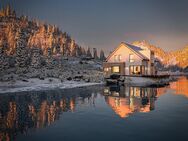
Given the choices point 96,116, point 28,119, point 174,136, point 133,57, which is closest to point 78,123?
point 96,116

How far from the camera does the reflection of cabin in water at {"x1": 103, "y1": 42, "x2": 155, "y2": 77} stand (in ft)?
177

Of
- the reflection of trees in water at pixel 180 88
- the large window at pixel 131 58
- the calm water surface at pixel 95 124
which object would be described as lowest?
the calm water surface at pixel 95 124

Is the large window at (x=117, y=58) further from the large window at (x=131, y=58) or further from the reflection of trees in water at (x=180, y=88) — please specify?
the reflection of trees in water at (x=180, y=88)

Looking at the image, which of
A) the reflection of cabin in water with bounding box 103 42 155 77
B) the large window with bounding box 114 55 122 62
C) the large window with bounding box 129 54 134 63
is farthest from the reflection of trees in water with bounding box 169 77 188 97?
the large window with bounding box 114 55 122 62

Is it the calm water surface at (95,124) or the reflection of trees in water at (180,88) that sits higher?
the reflection of trees in water at (180,88)

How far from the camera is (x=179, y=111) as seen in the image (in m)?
14.9

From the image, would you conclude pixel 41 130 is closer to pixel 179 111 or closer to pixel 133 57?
pixel 179 111

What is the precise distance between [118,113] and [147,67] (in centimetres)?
4432

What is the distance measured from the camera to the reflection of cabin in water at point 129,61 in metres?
54.1

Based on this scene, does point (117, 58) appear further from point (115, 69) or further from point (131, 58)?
point (131, 58)

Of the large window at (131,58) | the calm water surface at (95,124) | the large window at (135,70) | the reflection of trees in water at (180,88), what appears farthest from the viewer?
the large window at (131,58)

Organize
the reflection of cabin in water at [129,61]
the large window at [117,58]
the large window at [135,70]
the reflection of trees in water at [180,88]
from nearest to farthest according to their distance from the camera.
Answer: the reflection of trees in water at [180,88]
the large window at [135,70]
the reflection of cabin in water at [129,61]
the large window at [117,58]

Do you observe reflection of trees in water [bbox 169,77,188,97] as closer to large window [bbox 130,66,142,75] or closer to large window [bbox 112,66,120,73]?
large window [bbox 130,66,142,75]

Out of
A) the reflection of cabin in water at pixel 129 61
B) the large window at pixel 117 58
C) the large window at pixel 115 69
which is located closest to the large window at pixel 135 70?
the reflection of cabin in water at pixel 129 61
